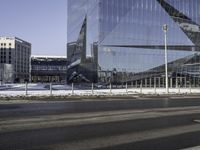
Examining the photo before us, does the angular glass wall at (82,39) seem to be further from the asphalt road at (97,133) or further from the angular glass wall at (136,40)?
the asphalt road at (97,133)

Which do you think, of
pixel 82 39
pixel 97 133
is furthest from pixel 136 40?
pixel 97 133

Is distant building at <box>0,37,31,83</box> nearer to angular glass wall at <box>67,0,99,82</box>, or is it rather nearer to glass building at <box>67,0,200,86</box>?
angular glass wall at <box>67,0,99,82</box>

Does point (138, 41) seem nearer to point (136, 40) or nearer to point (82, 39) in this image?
point (136, 40)

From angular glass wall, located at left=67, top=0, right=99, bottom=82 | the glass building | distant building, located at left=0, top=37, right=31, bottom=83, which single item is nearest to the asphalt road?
the glass building

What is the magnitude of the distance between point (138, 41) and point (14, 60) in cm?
11377

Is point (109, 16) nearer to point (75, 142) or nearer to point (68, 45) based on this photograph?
point (68, 45)

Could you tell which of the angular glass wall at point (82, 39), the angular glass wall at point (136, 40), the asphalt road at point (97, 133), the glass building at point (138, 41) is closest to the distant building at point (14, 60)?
the angular glass wall at point (82, 39)

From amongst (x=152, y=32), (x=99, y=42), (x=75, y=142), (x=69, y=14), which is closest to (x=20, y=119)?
(x=75, y=142)

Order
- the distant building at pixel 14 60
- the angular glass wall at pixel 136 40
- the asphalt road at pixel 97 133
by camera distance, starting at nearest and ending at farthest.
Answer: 1. the asphalt road at pixel 97 133
2. the angular glass wall at pixel 136 40
3. the distant building at pixel 14 60

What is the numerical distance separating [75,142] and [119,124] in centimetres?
406

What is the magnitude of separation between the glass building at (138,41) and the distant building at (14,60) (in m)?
Result: 80.9

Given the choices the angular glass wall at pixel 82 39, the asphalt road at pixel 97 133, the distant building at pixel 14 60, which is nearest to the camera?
the asphalt road at pixel 97 133

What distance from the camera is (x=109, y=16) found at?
7362 cm

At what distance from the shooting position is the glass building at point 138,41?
73.0 m
